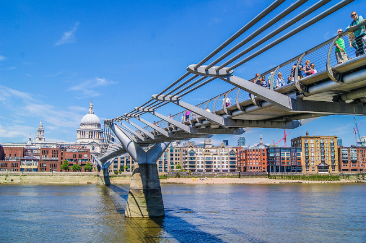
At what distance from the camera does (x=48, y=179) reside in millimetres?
107312

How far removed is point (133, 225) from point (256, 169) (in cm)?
10699

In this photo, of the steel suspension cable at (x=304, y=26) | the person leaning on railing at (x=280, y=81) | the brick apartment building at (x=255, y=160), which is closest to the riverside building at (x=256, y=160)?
the brick apartment building at (x=255, y=160)

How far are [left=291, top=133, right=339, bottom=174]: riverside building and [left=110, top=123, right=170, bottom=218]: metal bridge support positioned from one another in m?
108

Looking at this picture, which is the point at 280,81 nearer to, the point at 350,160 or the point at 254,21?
the point at 254,21

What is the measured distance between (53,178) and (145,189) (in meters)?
82.4

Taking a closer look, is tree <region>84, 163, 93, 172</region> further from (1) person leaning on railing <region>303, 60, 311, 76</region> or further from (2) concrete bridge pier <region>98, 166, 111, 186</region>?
(1) person leaning on railing <region>303, 60, 311, 76</region>

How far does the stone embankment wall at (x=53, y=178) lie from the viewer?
337ft

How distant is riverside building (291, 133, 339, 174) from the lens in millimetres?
132500

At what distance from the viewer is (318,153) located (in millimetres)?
133000

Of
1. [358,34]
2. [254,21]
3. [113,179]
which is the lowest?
[113,179]

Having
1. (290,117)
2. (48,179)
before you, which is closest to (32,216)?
(290,117)

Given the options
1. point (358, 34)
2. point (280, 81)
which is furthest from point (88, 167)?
point (358, 34)

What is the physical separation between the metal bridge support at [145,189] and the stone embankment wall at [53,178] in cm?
7499

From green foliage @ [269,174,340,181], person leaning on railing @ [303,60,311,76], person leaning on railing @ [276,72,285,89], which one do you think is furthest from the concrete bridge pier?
person leaning on railing @ [303,60,311,76]
